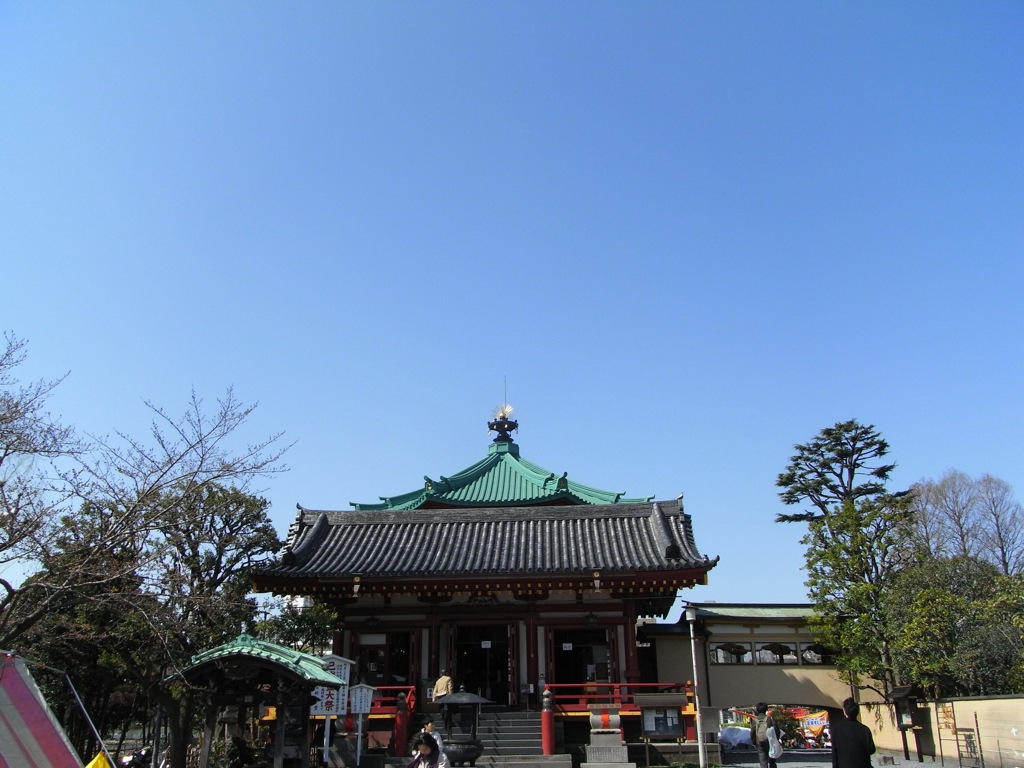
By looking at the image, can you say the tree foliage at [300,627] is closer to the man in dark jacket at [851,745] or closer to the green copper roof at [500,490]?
the green copper roof at [500,490]

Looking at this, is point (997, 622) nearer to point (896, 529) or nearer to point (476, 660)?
point (896, 529)

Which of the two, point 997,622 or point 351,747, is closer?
point 351,747

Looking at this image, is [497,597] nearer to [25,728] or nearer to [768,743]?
[768,743]

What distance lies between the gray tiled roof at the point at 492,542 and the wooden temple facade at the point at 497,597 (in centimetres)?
7

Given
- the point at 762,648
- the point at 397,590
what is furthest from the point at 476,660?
the point at 762,648

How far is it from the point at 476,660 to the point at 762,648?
11.3m

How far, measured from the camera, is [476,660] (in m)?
23.3

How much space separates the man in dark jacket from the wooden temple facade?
12.6m

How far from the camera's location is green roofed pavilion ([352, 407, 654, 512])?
33.7 metres

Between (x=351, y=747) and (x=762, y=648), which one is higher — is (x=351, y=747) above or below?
below

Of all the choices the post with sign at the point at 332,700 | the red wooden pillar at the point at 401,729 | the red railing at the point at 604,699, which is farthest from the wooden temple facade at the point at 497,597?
the post with sign at the point at 332,700

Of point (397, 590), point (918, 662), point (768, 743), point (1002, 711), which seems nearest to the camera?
point (768, 743)

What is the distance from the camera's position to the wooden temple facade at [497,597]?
21938mm

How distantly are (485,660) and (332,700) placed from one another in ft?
19.2
